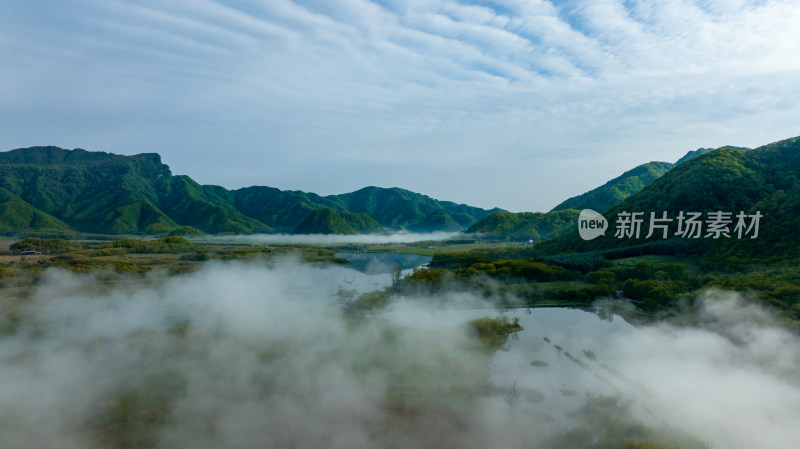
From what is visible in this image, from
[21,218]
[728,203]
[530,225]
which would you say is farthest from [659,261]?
[21,218]

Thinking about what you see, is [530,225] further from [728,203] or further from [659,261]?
[659,261]

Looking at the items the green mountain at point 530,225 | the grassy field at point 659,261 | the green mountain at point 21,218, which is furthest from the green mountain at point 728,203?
the green mountain at point 21,218

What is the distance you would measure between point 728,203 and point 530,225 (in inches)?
3937

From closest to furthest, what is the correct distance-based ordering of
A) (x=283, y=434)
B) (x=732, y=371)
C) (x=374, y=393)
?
1. (x=283, y=434)
2. (x=374, y=393)
3. (x=732, y=371)

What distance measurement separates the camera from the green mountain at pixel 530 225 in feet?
562

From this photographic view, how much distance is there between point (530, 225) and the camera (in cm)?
18075

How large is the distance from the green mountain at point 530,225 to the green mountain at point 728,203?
193 ft

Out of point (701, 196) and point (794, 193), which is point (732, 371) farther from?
point (701, 196)

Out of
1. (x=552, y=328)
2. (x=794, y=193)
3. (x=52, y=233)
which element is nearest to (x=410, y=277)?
(x=552, y=328)

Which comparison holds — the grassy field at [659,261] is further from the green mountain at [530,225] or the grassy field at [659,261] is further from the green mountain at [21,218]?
Answer: the green mountain at [21,218]

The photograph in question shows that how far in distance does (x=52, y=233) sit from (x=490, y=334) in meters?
201

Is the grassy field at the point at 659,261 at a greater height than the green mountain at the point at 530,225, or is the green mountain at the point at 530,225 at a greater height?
the green mountain at the point at 530,225

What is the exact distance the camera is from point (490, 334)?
40281 mm

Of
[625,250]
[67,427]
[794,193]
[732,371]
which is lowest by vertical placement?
[67,427]
